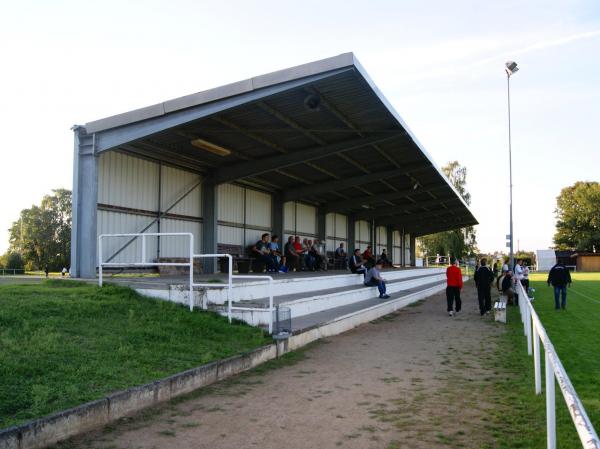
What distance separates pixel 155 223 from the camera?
16.2 m

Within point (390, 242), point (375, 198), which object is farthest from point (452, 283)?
point (390, 242)

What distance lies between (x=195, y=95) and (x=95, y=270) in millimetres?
4485

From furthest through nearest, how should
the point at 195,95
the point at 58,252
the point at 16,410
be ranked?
1. the point at 58,252
2. the point at 195,95
3. the point at 16,410

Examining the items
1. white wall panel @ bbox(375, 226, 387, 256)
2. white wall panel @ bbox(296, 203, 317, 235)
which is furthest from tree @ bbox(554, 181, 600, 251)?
white wall panel @ bbox(296, 203, 317, 235)

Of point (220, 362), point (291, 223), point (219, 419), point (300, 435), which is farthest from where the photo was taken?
point (291, 223)

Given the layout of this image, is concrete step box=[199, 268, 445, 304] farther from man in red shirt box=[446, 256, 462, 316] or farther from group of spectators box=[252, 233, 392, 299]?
man in red shirt box=[446, 256, 462, 316]

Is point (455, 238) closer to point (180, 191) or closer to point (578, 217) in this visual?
point (180, 191)

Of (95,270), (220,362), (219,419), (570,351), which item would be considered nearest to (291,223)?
(95,270)

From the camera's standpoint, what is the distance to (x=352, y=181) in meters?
22.9

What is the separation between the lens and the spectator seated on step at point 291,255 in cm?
2220

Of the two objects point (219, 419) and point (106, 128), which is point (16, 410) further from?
point (106, 128)

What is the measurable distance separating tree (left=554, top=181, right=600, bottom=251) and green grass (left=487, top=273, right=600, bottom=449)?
88.1 metres

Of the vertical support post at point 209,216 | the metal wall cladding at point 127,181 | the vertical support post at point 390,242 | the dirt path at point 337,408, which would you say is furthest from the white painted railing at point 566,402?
the vertical support post at point 390,242

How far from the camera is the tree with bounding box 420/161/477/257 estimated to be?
55719 millimetres
